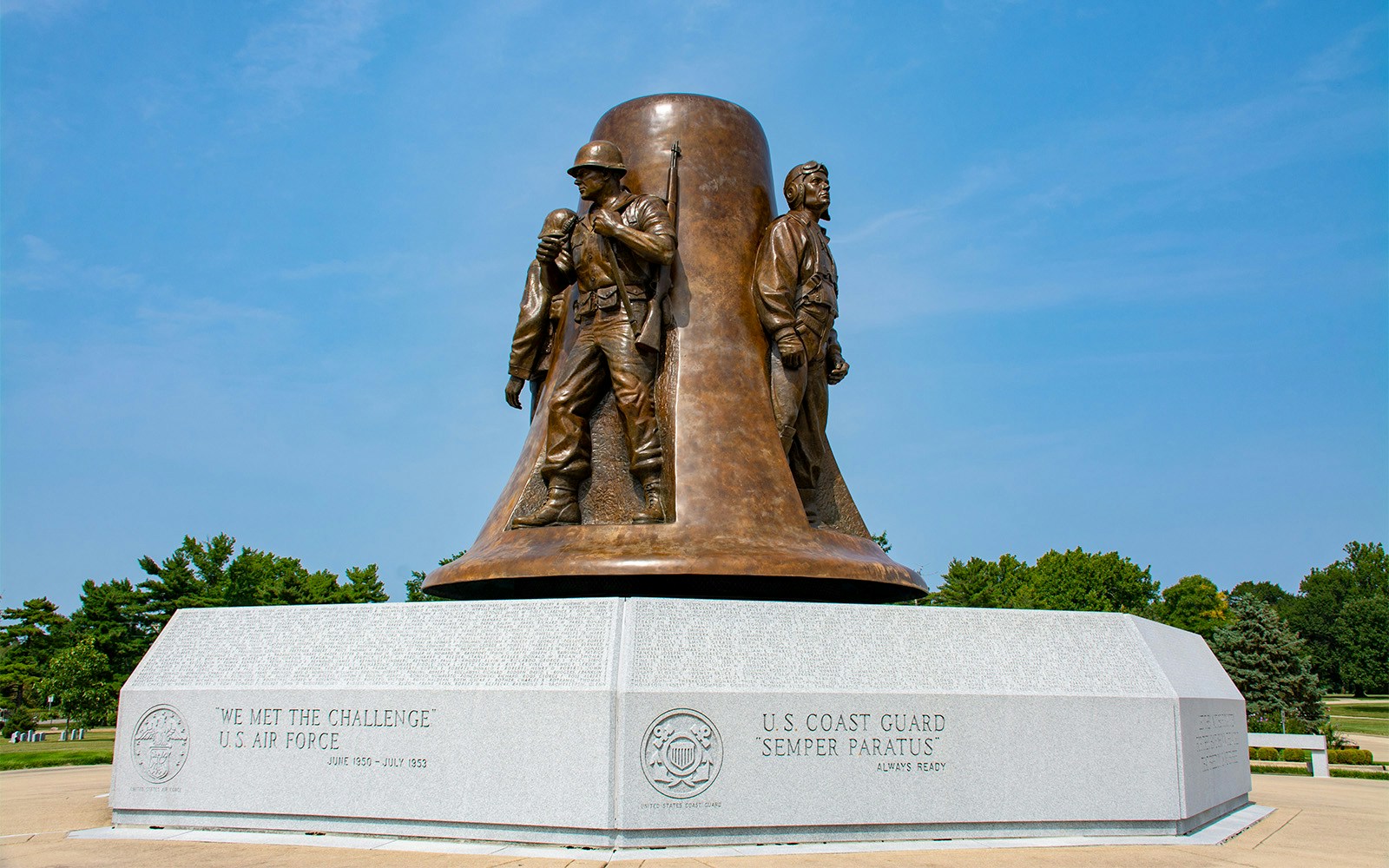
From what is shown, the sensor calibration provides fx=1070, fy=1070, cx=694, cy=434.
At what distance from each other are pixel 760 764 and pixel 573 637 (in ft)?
4.17

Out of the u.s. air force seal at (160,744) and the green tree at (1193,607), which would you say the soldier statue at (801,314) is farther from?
the green tree at (1193,607)

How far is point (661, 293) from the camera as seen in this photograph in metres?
8.25

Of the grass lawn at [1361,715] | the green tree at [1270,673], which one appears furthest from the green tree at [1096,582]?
the green tree at [1270,673]

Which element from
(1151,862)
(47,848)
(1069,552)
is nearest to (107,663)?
(47,848)

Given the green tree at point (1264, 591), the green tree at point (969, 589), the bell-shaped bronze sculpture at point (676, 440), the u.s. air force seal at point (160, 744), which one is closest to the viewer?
the u.s. air force seal at point (160, 744)

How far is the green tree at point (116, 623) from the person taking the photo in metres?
26.3

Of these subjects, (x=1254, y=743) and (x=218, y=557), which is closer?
(x=1254, y=743)

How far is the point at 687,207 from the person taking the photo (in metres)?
8.76

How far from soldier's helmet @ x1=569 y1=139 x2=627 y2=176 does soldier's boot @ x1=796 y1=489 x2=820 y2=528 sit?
293 centimetres

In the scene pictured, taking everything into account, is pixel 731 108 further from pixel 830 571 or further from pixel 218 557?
pixel 218 557

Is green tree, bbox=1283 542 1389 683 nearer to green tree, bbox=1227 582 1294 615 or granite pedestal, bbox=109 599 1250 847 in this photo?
green tree, bbox=1227 582 1294 615

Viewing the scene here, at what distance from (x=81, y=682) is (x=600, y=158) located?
21.5 metres

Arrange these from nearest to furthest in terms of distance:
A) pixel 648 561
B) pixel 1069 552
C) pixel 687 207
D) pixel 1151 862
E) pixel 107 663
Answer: pixel 1151 862 < pixel 648 561 < pixel 687 207 < pixel 107 663 < pixel 1069 552

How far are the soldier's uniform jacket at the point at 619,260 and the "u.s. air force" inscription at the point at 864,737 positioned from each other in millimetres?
→ 3531
